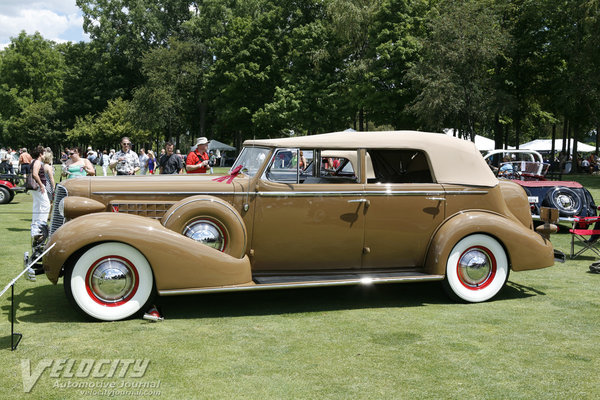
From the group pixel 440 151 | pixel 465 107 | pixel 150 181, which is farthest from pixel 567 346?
pixel 465 107

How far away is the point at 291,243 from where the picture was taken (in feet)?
19.9

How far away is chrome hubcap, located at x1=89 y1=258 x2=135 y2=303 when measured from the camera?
5.35 metres

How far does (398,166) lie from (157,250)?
10.9 ft

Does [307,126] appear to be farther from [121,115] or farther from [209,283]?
[209,283]

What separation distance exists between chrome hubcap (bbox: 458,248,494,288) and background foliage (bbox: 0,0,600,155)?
22807 millimetres

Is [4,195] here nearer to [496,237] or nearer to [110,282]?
[110,282]

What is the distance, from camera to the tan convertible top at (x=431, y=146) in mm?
6191

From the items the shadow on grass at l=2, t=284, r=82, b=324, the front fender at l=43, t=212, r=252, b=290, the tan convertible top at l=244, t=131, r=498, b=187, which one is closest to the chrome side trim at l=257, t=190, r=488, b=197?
the tan convertible top at l=244, t=131, r=498, b=187

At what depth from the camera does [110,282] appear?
5355 mm

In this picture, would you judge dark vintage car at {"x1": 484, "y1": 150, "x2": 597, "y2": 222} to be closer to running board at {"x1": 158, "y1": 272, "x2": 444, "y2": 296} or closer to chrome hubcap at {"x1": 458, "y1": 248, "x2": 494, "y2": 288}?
chrome hubcap at {"x1": 458, "y1": 248, "x2": 494, "y2": 288}

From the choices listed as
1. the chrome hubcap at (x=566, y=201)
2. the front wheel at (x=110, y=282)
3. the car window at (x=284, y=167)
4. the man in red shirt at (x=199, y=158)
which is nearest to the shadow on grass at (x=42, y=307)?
the front wheel at (x=110, y=282)

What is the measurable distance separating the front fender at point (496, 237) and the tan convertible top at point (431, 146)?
458mm

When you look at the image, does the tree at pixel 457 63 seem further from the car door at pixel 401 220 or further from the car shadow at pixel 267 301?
the car door at pixel 401 220

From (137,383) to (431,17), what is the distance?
3047cm
